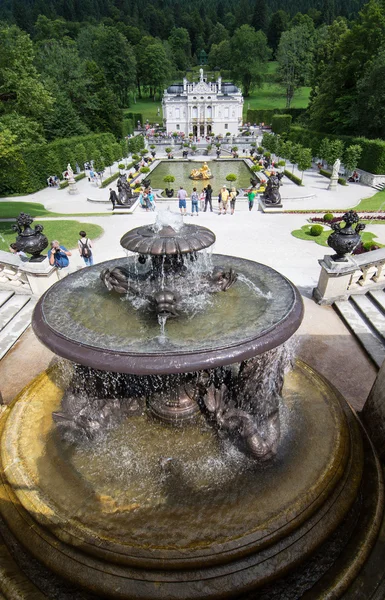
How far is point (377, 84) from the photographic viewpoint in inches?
1481

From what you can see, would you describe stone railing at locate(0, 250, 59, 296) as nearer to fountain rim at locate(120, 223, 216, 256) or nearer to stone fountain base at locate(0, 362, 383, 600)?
stone fountain base at locate(0, 362, 383, 600)

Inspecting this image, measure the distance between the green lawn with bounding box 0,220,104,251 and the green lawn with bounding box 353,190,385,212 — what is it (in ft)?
59.5

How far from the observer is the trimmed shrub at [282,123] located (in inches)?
2591

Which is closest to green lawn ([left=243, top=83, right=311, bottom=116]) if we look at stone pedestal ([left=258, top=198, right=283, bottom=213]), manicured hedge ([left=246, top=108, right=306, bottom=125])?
manicured hedge ([left=246, top=108, right=306, bottom=125])

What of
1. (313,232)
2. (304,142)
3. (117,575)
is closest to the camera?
(117,575)

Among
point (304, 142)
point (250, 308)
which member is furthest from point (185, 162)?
point (250, 308)

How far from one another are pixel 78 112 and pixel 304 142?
33552mm

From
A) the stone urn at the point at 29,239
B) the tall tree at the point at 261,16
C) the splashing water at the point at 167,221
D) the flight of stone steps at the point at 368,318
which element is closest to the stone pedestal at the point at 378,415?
the flight of stone steps at the point at 368,318

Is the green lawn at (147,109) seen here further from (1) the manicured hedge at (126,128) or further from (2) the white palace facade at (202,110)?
(1) the manicured hedge at (126,128)

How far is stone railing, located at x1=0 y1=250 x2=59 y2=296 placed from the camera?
11.9 meters

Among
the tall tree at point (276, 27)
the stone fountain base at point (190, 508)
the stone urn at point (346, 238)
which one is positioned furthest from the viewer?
the tall tree at point (276, 27)

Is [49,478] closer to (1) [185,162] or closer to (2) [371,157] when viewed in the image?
(2) [371,157]

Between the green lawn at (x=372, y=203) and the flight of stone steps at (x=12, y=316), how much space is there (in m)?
22.5

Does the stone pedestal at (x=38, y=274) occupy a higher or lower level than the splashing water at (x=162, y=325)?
lower
